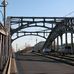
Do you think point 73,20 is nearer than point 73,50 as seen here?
No

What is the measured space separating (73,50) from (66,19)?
12.9 m

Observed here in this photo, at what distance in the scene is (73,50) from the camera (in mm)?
81250

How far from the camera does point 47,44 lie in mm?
117312

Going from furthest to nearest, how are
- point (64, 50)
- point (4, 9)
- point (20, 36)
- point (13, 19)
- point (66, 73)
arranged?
point (20, 36)
point (13, 19)
point (64, 50)
point (4, 9)
point (66, 73)

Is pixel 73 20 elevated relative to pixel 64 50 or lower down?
elevated

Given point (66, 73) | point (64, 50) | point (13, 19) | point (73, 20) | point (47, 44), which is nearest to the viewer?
point (66, 73)

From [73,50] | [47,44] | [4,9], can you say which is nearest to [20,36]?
[47,44]

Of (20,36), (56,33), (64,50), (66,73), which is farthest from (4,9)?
(20,36)

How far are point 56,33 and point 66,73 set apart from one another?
249 feet

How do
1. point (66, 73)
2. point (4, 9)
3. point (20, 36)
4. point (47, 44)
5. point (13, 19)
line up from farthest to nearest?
point (20, 36) → point (47, 44) → point (13, 19) → point (4, 9) → point (66, 73)

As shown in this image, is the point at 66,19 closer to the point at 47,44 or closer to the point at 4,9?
the point at 47,44

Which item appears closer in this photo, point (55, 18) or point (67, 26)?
point (67, 26)

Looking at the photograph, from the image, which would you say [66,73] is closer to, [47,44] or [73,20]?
[73,20]

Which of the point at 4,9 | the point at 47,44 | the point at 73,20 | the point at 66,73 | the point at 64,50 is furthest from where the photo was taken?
the point at 47,44
